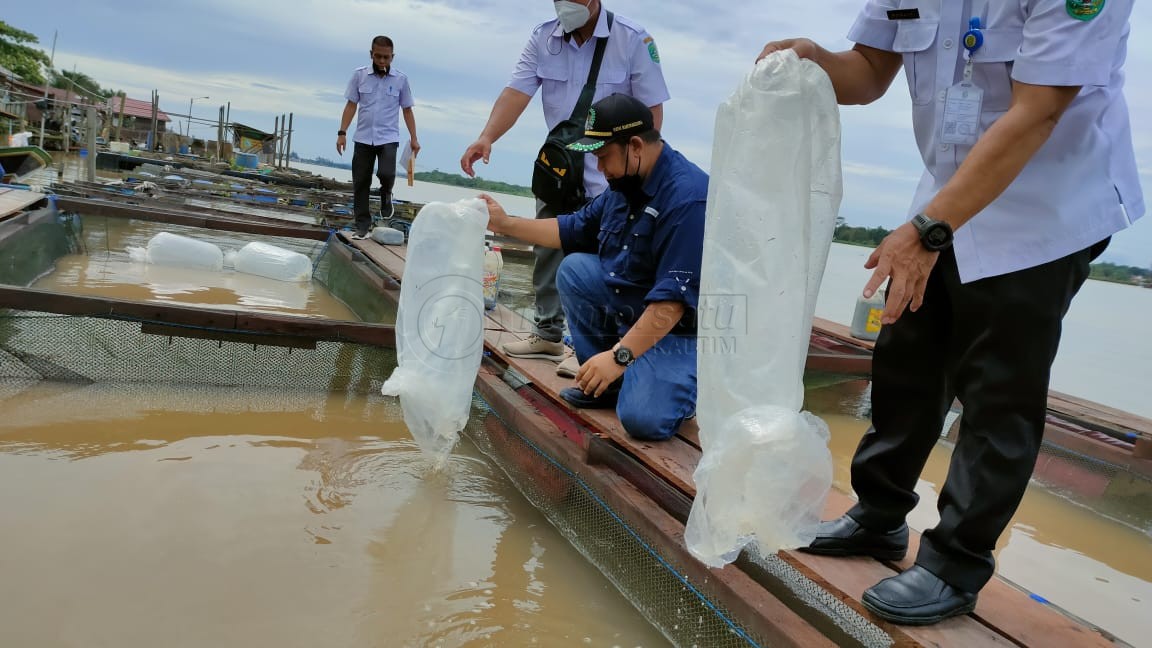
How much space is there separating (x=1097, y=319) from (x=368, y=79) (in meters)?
14.0

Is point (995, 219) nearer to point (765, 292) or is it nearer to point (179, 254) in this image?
point (765, 292)

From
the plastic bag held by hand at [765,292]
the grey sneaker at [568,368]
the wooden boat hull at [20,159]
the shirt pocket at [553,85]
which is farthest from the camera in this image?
the wooden boat hull at [20,159]

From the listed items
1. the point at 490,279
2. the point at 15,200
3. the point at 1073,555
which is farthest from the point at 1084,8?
the point at 15,200

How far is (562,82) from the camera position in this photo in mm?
3354

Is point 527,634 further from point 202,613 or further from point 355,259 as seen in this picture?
point 355,259

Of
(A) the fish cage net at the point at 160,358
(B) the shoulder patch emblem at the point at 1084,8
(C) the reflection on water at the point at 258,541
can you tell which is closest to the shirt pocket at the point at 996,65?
(B) the shoulder patch emblem at the point at 1084,8

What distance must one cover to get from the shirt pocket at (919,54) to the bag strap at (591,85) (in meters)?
1.79

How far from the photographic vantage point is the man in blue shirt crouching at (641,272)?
2223 millimetres

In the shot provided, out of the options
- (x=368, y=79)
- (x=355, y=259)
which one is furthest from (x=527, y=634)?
(x=368, y=79)

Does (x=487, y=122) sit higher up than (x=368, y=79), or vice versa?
(x=368, y=79)

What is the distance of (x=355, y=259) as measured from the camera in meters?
5.91

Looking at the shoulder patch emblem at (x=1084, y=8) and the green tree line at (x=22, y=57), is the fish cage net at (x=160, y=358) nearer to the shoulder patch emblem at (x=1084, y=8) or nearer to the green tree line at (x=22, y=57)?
the shoulder patch emblem at (x=1084, y=8)

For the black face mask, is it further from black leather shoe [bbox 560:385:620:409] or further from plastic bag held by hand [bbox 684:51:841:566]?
plastic bag held by hand [bbox 684:51:841:566]

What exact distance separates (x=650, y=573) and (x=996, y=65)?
145 cm
